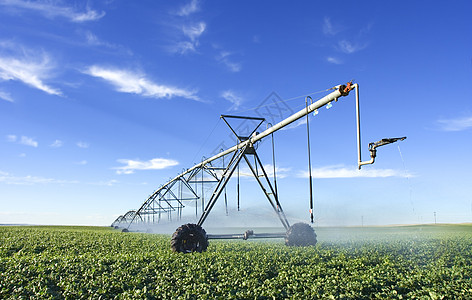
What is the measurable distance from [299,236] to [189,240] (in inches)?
247

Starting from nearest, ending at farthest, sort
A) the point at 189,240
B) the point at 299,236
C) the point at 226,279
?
the point at 226,279, the point at 189,240, the point at 299,236

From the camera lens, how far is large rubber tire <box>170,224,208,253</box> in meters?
15.8

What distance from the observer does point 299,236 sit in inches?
715

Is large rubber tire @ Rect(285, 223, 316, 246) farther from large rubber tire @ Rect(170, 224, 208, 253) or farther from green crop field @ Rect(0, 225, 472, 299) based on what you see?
green crop field @ Rect(0, 225, 472, 299)

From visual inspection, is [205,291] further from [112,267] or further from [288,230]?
[288,230]

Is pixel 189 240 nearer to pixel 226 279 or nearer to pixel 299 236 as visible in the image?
pixel 299 236

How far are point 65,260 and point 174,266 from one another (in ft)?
15.4

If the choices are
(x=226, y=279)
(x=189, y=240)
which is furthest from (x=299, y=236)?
(x=226, y=279)

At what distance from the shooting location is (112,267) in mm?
11352

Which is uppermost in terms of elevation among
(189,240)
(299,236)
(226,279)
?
(189,240)

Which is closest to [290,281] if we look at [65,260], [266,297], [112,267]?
[266,297]

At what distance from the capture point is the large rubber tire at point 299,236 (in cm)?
1800

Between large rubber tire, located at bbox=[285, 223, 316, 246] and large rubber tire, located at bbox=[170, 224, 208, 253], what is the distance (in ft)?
16.2

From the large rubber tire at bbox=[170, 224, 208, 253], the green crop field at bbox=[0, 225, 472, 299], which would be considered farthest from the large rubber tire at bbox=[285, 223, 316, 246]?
the green crop field at bbox=[0, 225, 472, 299]
